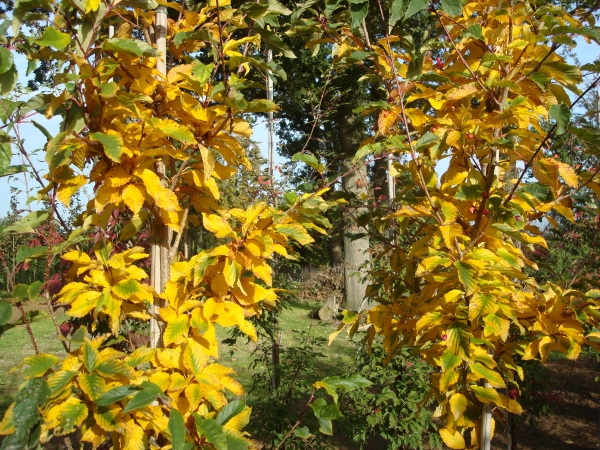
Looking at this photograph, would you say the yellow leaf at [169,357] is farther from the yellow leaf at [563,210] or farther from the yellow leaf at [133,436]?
the yellow leaf at [563,210]

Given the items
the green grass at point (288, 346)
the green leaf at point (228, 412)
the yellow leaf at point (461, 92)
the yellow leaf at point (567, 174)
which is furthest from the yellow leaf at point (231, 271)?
the green grass at point (288, 346)

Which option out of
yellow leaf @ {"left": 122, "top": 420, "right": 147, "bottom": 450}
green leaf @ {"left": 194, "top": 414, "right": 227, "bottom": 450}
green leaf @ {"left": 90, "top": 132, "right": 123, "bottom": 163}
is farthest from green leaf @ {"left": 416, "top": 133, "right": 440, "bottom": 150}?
yellow leaf @ {"left": 122, "top": 420, "right": 147, "bottom": 450}

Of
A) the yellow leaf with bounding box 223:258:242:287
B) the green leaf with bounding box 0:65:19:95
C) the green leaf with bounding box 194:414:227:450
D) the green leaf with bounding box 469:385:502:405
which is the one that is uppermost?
the green leaf with bounding box 0:65:19:95

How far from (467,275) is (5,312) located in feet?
3.44

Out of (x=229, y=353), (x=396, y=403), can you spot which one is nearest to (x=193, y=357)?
(x=396, y=403)

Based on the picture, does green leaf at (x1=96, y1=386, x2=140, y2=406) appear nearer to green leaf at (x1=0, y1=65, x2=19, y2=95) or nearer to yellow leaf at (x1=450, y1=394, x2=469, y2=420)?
green leaf at (x1=0, y1=65, x2=19, y2=95)

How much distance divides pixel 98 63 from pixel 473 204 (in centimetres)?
121

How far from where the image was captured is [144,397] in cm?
83

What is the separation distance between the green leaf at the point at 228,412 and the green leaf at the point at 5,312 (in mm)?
438

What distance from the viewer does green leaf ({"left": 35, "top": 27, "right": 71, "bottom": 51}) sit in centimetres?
93

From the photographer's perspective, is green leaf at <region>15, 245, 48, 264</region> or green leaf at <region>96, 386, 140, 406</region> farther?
green leaf at <region>15, 245, 48, 264</region>

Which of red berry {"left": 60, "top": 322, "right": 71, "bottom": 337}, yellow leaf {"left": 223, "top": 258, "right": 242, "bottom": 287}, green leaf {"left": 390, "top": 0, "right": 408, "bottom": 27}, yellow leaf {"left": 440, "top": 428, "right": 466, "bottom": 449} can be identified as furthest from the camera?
red berry {"left": 60, "top": 322, "right": 71, "bottom": 337}

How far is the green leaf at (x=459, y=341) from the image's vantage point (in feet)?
4.27

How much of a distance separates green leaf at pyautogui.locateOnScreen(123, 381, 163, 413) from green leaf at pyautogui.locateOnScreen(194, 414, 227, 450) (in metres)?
0.12
